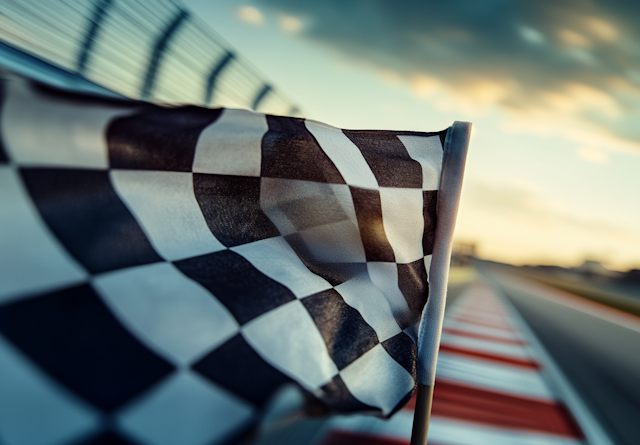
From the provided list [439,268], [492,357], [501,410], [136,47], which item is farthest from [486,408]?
[136,47]

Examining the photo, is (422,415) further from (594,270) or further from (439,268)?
(594,270)

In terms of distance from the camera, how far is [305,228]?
112 centimetres

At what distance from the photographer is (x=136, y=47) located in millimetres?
3709

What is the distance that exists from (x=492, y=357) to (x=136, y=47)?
4.30 meters

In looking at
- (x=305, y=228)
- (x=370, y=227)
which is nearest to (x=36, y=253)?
(x=305, y=228)

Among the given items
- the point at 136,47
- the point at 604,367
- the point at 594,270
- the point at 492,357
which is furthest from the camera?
the point at 594,270

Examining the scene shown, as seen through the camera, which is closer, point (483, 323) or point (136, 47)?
point (136, 47)

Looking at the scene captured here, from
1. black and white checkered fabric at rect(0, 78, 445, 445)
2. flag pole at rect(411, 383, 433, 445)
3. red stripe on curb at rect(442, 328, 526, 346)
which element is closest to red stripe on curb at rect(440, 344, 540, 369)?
red stripe on curb at rect(442, 328, 526, 346)

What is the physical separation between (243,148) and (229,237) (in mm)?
230

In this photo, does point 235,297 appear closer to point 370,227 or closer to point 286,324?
point 286,324

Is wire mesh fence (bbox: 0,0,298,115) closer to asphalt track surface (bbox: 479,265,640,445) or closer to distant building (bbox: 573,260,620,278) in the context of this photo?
asphalt track surface (bbox: 479,265,640,445)

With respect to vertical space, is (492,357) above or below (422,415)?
below

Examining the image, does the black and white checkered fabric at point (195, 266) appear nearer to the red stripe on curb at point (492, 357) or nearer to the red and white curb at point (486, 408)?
the red and white curb at point (486, 408)

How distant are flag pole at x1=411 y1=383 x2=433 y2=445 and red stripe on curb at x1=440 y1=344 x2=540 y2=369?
3.09 meters
